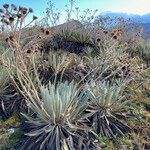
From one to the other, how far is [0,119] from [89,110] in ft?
4.96

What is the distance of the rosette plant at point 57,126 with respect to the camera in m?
5.41

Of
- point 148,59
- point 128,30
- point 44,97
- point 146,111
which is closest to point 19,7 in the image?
point 44,97

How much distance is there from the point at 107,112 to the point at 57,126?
962mm

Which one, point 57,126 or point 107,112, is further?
point 107,112

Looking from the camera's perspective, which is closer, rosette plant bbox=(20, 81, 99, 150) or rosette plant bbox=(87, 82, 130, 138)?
rosette plant bbox=(20, 81, 99, 150)

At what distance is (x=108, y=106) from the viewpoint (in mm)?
6172

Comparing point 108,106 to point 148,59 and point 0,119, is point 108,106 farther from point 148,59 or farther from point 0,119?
point 148,59

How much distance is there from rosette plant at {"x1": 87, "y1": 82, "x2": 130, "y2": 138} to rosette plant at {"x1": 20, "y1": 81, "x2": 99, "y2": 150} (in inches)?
11.7

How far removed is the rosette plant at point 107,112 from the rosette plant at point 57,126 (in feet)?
0.98

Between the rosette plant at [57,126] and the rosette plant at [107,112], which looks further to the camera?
the rosette plant at [107,112]

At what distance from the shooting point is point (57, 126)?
18.1 feet

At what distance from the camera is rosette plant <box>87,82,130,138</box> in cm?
598

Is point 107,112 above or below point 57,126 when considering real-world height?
below

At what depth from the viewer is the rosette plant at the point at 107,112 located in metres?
5.98
